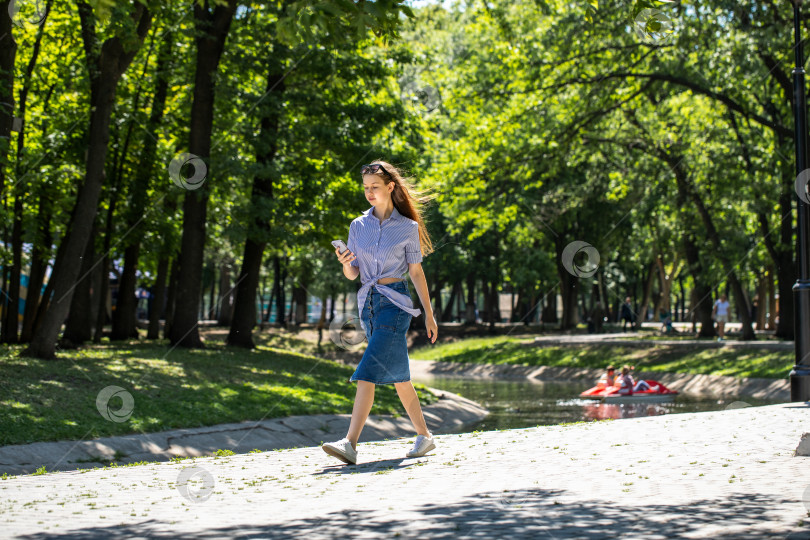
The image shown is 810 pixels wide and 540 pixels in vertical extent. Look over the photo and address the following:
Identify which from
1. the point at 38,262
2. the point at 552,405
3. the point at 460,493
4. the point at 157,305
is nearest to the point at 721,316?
the point at 552,405

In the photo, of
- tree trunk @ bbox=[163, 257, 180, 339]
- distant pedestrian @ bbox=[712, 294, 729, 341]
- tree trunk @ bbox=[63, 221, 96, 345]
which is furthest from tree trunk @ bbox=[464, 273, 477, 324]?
tree trunk @ bbox=[63, 221, 96, 345]

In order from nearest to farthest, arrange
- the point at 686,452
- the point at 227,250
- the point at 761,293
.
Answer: the point at 686,452 < the point at 227,250 < the point at 761,293

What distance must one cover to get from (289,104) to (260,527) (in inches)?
772

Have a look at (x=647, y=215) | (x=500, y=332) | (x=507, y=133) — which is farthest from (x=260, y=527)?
(x=500, y=332)

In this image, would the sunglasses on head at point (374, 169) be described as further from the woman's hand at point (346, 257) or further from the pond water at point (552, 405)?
the pond water at point (552, 405)

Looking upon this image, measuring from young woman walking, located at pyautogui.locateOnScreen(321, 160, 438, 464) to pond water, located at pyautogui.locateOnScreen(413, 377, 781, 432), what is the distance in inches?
264

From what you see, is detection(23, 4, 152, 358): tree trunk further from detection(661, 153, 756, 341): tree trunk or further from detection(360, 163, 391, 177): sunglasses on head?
detection(661, 153, 756, 341): tree trunk

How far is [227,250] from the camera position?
→ 43750 mm

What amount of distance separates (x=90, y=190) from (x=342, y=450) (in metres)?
10.6

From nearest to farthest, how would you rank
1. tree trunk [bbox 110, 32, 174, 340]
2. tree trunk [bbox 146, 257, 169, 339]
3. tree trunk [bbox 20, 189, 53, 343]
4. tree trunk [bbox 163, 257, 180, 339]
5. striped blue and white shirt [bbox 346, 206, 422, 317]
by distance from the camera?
striped blue and white shirt [bbox 346, 206, 422, 317] < tree trunk [bbox 20, 189, 53, 343] < tree trunk [bbox 110, 32, 174, 340] < tree trunk [bbox 146, 257, 169, 339] < tree trunk [bbox 163, 257, 180, 339]

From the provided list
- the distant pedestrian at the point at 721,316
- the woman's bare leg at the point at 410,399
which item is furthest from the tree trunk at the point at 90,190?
the distant pedestrian at the point at 721,316

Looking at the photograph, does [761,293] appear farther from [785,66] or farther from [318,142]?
[318,142]

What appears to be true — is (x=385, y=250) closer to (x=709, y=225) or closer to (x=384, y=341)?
(x=384, y=341)

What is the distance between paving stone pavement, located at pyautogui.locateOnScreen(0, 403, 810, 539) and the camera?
459cm
